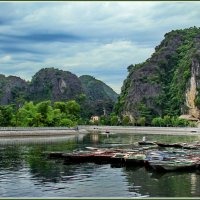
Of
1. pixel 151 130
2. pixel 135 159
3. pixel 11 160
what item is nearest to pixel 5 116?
pixel 151 130

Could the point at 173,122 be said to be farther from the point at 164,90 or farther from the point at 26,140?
the point at 26,140

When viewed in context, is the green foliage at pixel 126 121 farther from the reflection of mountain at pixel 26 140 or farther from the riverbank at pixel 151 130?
the reflection of mountain at pixel 26 140

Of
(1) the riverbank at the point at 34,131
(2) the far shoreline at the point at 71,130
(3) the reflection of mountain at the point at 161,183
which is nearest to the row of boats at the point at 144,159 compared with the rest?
(3) the reflection of mountain at the point at 161,183

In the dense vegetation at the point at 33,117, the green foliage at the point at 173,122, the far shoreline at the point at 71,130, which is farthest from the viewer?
the green foliage at the point at 173,122

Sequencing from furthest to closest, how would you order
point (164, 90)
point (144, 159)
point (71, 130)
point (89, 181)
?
point (164, 90) < point (71, 130) < point (144, 159) < point (89, 181)

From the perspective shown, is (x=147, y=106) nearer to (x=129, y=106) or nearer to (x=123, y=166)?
(x=129, y=106)

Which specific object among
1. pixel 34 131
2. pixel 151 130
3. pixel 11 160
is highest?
pixel 34 131

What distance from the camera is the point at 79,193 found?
32719 millimetres

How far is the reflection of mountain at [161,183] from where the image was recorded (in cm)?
3282

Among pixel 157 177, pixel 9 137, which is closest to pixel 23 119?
pixel 9 137

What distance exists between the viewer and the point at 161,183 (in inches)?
1441

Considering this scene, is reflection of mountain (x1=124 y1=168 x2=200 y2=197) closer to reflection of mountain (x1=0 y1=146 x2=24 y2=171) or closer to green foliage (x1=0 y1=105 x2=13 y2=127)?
reflection of mountain (x1=0 y1=146 x2=24 y2=171)

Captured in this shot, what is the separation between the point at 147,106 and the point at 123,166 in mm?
132622

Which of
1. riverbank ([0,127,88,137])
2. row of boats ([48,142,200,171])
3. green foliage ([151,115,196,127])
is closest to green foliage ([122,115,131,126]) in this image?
green foliage ([151,115,196,127])
